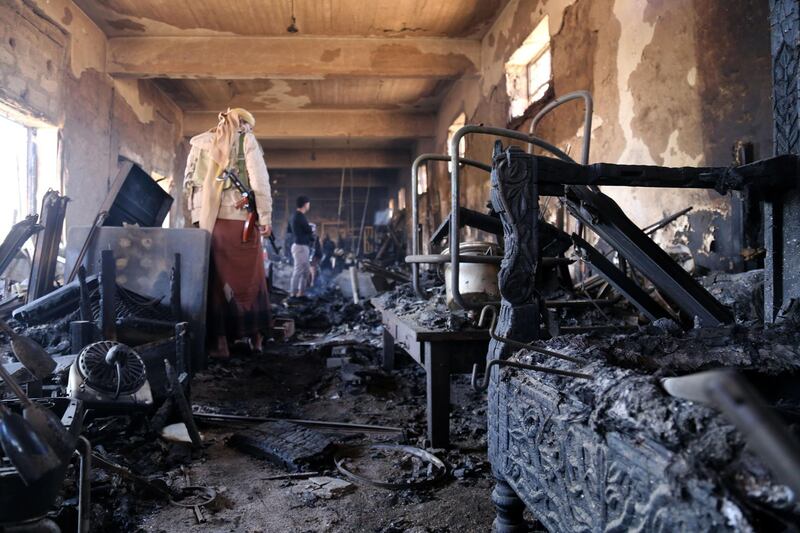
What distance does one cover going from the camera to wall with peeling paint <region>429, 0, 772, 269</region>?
289 centimetres

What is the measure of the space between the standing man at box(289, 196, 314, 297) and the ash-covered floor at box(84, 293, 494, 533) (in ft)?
19.0

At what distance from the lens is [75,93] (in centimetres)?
696

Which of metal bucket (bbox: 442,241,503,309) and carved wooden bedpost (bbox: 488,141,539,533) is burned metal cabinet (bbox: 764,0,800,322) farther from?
metal bucket (bbox: 442,241,503,309)

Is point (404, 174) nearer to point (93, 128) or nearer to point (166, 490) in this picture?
point (93, 128)

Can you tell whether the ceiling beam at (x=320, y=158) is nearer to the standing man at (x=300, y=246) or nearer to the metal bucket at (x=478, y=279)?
the standing man at (x=300, y=246)

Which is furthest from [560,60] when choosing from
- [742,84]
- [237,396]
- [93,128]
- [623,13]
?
[93,128]

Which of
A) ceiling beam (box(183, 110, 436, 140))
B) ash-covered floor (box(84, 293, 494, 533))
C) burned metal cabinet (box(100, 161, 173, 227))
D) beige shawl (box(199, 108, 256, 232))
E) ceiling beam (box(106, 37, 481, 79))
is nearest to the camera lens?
ash-covered floor (box(84, 293, 494, 533))

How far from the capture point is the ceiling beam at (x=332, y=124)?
11.6 m

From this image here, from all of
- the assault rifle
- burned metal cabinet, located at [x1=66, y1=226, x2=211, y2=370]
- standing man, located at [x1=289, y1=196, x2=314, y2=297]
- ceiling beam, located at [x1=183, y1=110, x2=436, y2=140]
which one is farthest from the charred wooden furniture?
ceiling beam, located at [x1=183, y1=110, x2=436, y2=140]

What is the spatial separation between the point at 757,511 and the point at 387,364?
12.9ft

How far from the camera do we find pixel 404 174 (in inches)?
639

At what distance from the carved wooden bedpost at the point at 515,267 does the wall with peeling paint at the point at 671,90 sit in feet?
6.55

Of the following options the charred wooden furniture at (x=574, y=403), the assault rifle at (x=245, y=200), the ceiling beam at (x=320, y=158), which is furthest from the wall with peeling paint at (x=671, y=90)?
the ceiling beam at (x=320, y=158)

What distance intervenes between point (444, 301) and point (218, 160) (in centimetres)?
270
